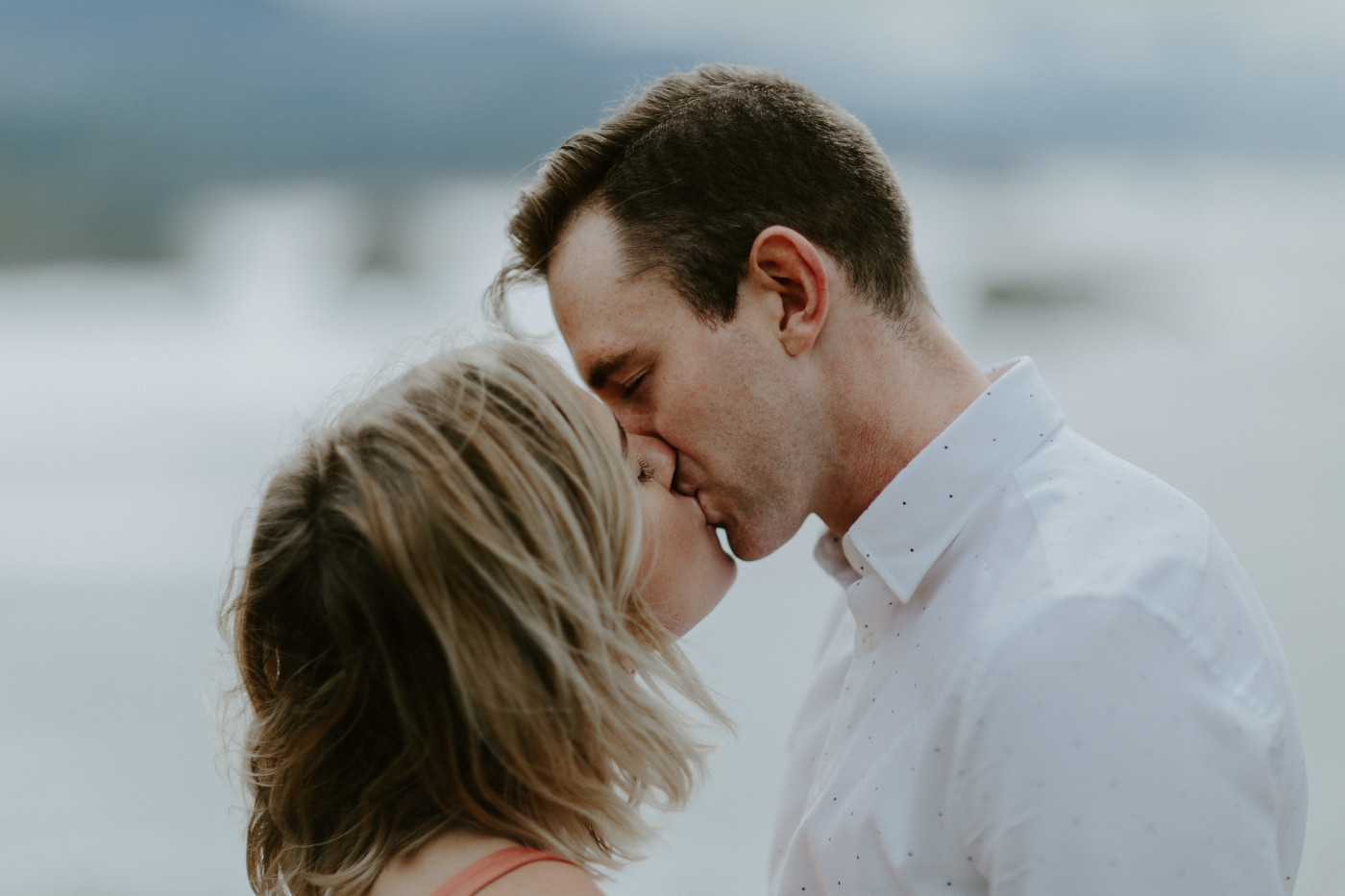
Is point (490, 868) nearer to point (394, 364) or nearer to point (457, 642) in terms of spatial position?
point (457, 642)

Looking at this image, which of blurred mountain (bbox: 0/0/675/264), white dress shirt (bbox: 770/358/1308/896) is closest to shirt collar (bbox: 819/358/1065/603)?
white dress shirt (bbox: 770/358/1308/896)

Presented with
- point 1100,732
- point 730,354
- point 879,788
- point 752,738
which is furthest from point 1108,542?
point 752,738

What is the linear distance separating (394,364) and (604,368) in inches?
9.4

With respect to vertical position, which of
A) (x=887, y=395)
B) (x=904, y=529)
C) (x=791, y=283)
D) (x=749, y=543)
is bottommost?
(x=749, y=543)

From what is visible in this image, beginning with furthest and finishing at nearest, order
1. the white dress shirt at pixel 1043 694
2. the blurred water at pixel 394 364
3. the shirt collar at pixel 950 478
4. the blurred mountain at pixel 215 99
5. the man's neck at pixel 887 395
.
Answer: the blurred mountain at pixel 215 99 < the blurred water at pixel 394 364 < the man's neck at pixel 887 395 < the shirt collar at pixel 950 478 < the white dress shirt at pixel 1043 694

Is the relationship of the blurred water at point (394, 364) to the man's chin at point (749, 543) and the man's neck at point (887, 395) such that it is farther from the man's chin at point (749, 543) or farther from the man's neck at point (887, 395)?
the man's neck at point (887, 395)

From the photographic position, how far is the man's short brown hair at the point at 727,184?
3.90 feet

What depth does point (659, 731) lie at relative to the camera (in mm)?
1058

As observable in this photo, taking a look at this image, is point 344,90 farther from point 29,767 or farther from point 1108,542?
point 1108,542

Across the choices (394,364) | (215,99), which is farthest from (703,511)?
(215,99)

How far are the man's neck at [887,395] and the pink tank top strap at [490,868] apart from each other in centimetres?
55

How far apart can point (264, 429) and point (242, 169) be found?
1.05 m

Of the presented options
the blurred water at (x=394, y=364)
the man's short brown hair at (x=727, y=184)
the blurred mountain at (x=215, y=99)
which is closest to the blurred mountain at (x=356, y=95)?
the blurred mountain at (x=215, y=99)

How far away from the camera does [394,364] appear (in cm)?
113
